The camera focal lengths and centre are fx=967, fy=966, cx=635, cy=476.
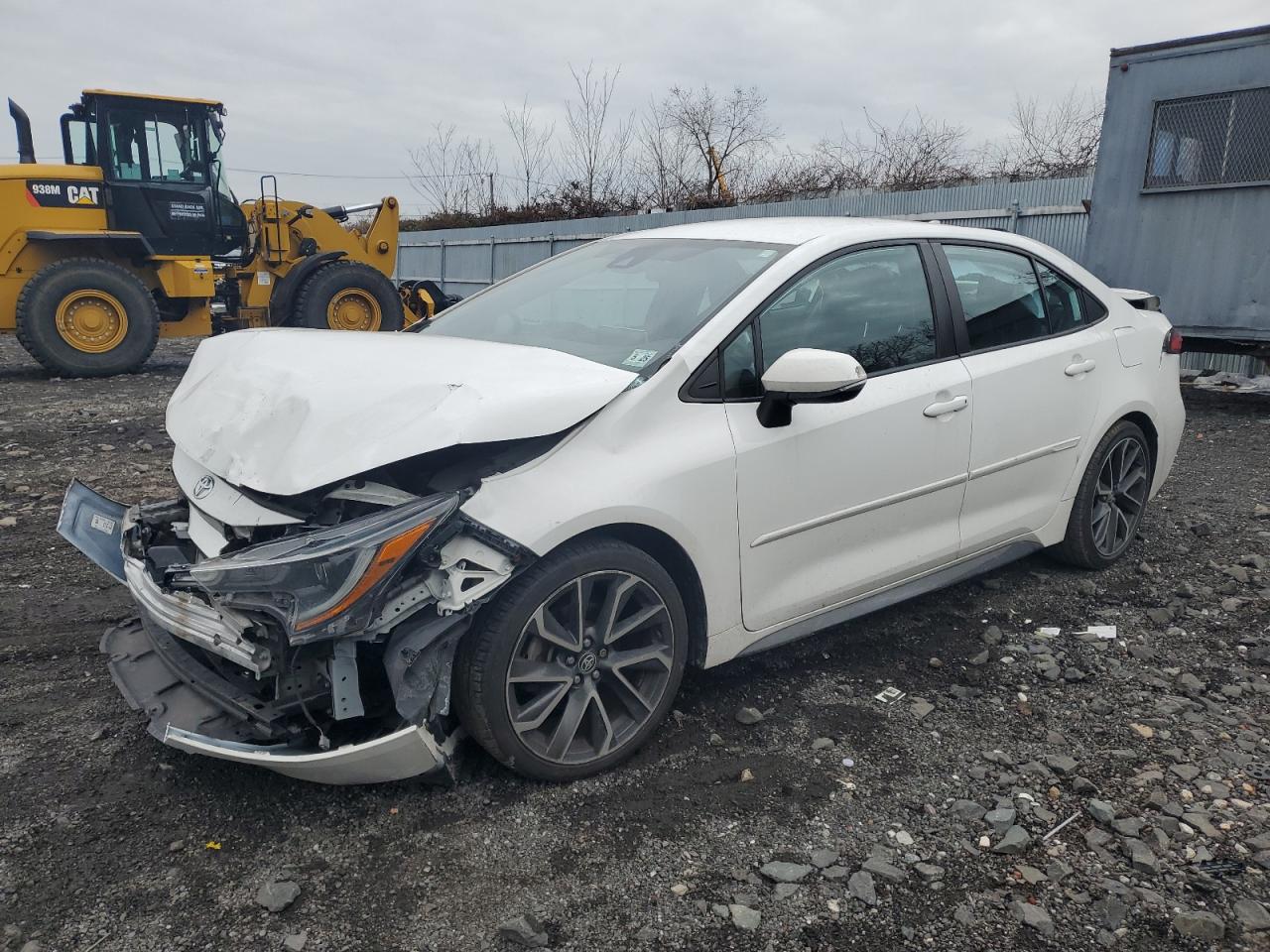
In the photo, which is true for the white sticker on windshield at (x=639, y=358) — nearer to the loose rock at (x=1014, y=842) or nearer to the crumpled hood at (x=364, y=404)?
the crumpled hood at (x=364, y=404)

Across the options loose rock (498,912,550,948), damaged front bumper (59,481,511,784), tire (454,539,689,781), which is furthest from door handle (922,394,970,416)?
loose rock (498,912,550,948)

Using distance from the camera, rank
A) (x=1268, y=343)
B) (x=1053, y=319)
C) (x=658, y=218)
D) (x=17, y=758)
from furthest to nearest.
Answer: (x=658, y=218), (x=1268, y=343), (x=1053, y=319), (x=17, y=758)

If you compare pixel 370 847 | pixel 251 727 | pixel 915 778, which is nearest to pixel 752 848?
pixel 915 778

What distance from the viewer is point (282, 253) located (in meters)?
12.5

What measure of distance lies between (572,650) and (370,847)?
73 cm

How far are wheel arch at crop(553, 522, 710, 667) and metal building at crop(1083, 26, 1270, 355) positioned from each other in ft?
25.9

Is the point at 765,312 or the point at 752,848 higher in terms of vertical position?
the point at 765,312

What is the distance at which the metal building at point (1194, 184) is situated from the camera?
838cm

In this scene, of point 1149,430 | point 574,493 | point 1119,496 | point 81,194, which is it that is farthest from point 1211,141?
point 81,194

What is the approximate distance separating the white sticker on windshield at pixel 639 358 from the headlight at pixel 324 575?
2.77 ft

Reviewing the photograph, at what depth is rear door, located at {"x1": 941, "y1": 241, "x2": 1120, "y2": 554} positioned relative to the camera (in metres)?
3.71

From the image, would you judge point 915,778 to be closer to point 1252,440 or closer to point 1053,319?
point 1053,319

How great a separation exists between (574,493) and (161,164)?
11.2 metres

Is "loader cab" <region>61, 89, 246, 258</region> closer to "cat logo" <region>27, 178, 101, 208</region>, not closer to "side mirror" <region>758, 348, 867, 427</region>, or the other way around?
"cat logo" <region>27, 178, 101, 208</region>
